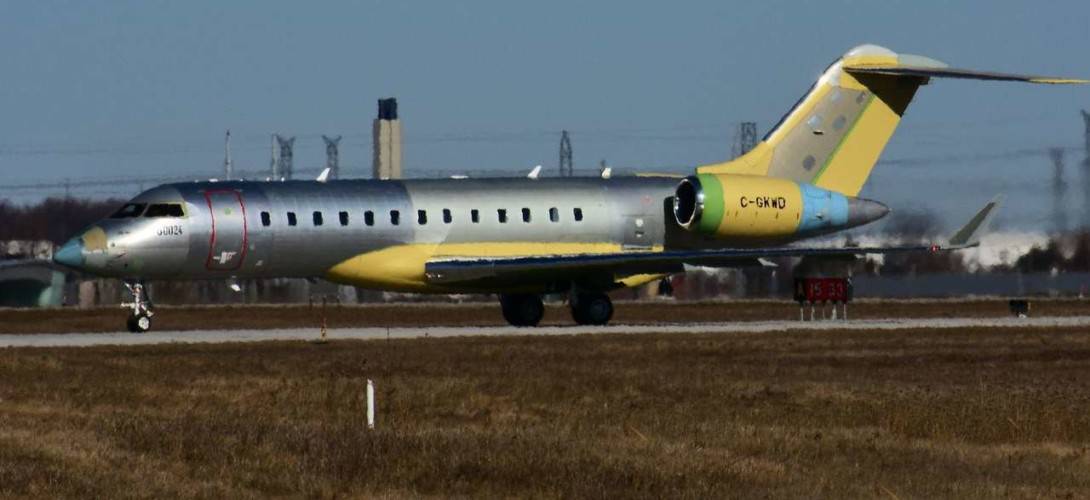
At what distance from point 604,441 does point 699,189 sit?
28.8m

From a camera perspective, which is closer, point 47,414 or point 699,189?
point 47,414

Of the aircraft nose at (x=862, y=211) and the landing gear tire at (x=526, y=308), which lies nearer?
the landing gear tire at (x=526, y=308)

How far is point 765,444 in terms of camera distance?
22906 mm

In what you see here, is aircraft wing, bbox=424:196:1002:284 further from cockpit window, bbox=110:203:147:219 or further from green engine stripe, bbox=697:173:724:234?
cockpit window, bbox=110:203:147:219

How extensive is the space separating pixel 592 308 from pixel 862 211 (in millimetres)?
7995

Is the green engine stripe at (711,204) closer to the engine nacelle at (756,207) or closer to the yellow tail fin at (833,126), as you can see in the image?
the engine nacelle at (756,207)

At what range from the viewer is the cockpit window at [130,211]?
47.8 metres

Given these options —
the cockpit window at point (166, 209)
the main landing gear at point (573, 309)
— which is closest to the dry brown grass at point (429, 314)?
the main landing gear at point (573, 309)

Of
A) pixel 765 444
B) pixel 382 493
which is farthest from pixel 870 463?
pixel 382 493

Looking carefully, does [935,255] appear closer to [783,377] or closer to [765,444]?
[783,377]

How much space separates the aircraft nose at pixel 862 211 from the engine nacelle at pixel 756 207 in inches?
1.4

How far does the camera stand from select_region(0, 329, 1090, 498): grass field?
768 inches

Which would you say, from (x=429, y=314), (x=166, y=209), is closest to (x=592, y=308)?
(x=166, y=209)

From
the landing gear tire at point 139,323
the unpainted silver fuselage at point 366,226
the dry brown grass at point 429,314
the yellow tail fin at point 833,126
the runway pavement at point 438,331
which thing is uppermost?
the yellow tail fin at point 833,126
